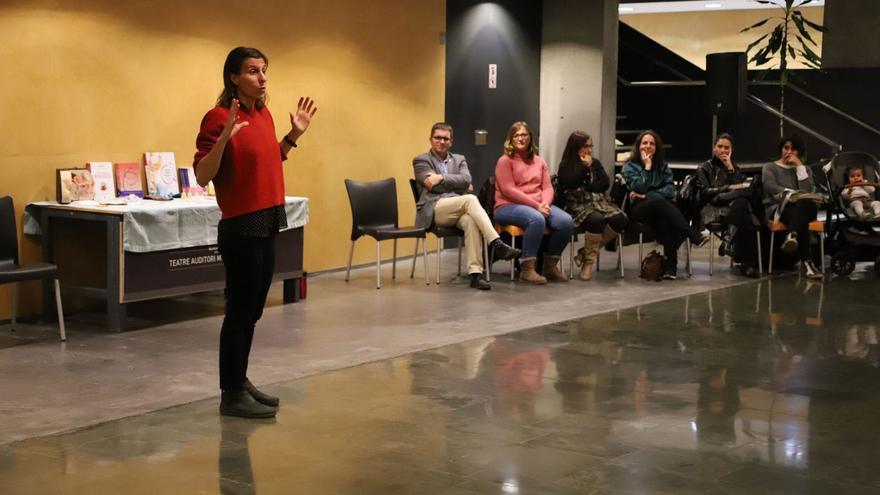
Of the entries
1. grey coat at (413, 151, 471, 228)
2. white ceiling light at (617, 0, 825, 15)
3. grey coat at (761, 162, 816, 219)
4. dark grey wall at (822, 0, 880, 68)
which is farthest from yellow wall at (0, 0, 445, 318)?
white ceiling light at (617, 0, 825, 15)

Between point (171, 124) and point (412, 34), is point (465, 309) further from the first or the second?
point (412, 34)

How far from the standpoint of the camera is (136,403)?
213 inches

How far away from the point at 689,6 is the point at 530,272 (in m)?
9.85

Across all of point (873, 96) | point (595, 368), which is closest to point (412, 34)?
point (595, 368)

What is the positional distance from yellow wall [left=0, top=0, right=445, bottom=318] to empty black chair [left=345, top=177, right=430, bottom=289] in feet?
1.76

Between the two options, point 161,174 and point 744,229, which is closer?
point 161,174

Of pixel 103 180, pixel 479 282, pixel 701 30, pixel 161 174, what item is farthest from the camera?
pixel 701 30

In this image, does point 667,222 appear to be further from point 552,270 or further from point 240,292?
point 240,292

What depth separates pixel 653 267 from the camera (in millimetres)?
9477

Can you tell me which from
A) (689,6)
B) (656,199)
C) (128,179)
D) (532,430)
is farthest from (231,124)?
(689,6)

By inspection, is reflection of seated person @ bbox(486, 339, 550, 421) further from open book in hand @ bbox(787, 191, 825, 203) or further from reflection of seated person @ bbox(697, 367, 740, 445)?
open book in hand @ bbox(787, 191, 825, 203)

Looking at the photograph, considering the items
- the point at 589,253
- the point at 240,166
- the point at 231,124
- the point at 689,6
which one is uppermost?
the point at 689,6

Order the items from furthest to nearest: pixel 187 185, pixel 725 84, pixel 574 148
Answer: pixel 725 84 < pixel 574 148 < pixel 187 185

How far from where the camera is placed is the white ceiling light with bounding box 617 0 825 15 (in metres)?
17.2
